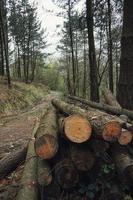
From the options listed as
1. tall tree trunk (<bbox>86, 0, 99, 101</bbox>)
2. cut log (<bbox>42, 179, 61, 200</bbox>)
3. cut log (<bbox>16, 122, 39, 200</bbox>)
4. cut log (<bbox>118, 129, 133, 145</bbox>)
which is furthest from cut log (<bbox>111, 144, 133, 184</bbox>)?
tall tree trunk (<bbox>86, 0, 99, 101</bbox>)

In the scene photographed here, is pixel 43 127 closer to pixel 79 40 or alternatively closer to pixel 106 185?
pixel 106 185

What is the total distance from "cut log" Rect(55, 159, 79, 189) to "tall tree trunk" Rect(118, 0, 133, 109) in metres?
5.41

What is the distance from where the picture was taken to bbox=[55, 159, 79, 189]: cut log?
18.1ft

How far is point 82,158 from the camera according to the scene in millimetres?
5559

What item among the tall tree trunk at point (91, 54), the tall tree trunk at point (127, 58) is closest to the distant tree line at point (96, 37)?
the tall tree trunk at point (91, 54)

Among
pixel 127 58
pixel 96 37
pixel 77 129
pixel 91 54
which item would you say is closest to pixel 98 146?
pixel 77 129

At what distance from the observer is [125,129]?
19.0 feet

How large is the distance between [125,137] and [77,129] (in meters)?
0.82

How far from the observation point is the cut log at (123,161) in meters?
5.36

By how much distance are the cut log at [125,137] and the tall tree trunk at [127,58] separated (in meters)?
4.96

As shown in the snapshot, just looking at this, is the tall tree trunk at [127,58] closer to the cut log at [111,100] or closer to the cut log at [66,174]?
the cut log at [111,100]

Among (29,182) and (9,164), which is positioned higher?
(29,182)

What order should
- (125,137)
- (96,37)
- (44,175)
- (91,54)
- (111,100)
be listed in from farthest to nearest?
(96,37) → (91,54) → (111,100) → (125,137) → (44,175)

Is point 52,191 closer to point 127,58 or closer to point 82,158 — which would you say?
point 82,158
